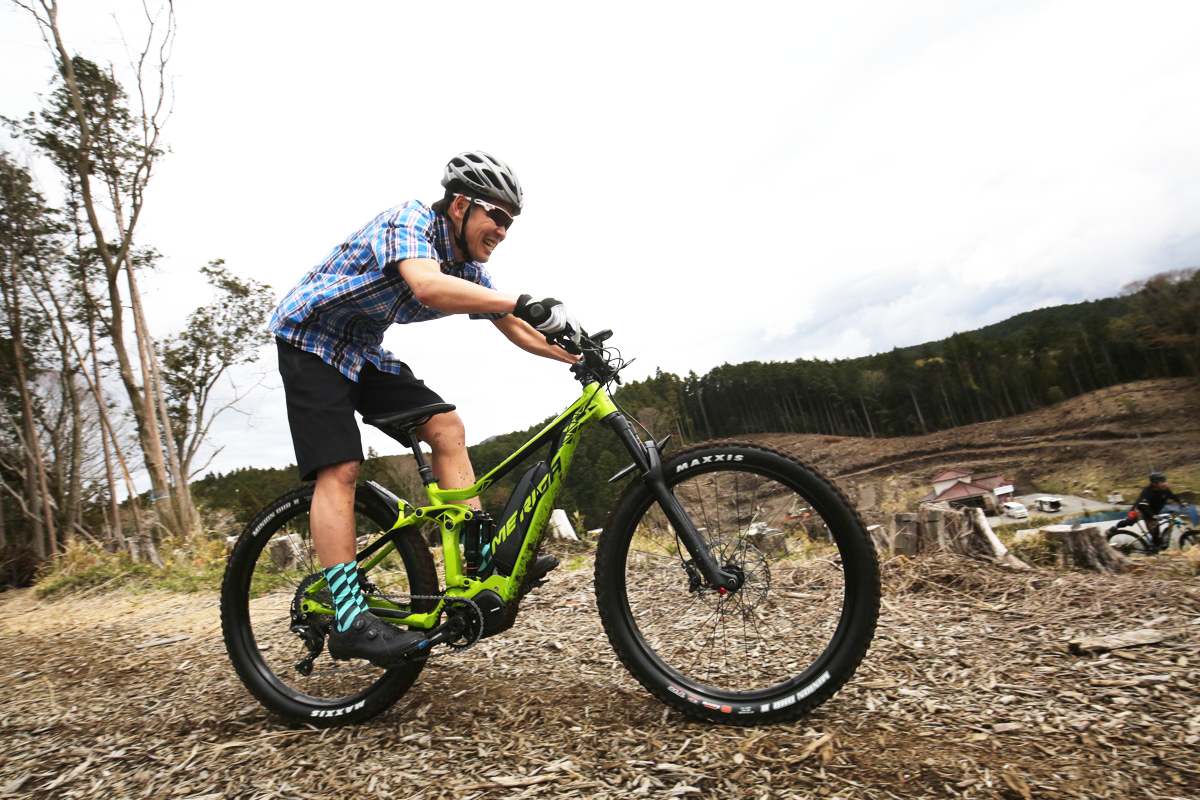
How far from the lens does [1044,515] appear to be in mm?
37656

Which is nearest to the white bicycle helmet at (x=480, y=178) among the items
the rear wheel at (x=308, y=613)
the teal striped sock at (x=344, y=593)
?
the rear wheel at (x=308, y=613)

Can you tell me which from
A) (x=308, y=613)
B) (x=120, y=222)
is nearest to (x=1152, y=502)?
(x=308, y=613)

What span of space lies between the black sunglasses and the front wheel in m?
1.23

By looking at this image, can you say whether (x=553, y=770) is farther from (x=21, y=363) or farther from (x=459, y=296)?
(x=21, y=363)

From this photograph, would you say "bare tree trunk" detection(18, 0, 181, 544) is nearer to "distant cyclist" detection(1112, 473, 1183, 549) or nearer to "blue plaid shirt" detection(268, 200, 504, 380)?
"blue plaid shirt" detection(268, 200, 504, 380)

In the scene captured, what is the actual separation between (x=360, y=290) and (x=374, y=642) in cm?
133

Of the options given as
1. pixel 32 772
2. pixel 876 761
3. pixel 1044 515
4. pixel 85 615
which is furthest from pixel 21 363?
pixel 1044 515

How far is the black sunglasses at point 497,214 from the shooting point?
8.12 feet

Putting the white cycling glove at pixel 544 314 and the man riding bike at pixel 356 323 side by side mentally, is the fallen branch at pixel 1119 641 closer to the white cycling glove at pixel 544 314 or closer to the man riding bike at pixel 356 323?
the man riding bike at pixel 356 323

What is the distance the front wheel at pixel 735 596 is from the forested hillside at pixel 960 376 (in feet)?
157

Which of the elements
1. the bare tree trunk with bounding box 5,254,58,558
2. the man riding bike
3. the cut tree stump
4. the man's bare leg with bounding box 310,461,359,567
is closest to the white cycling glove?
the man riding bike

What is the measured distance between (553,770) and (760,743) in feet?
2.06

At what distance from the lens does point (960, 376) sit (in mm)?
65125

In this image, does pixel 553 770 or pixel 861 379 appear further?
pixel 861 379
